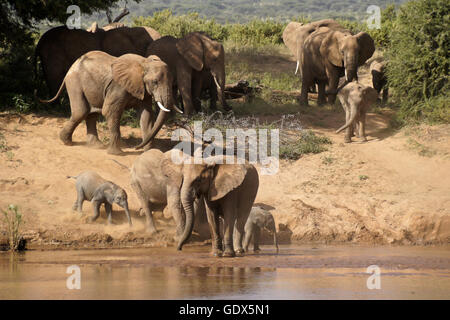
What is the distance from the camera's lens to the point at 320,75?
2239cm

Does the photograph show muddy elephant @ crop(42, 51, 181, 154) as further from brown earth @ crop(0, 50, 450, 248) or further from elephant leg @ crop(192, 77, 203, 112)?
elephant leg @ crop(192, 77, 203, 112)

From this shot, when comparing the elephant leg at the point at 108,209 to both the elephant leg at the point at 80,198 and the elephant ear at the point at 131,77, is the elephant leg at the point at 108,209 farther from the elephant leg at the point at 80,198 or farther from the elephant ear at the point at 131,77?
the elephant ear at the point at 131,77

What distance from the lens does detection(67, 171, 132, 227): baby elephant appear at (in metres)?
13.8

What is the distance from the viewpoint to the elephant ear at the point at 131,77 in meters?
16.3

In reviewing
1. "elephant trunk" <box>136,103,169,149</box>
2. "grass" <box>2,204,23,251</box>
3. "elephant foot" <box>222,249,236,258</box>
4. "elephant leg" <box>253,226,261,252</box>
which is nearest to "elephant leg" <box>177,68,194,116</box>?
"elephant trunk" <box>136,103,169,149</box>

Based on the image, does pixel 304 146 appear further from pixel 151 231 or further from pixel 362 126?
pixel 151 231

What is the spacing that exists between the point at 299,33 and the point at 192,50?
700 centimetres

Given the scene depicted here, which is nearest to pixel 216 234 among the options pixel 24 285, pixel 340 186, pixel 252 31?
pixel 24 285

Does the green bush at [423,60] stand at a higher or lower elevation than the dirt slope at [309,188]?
higher

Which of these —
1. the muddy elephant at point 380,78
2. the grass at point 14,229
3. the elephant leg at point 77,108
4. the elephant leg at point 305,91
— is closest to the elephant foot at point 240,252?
the grass at point 14,229

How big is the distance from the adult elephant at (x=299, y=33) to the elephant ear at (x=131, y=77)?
8.49m

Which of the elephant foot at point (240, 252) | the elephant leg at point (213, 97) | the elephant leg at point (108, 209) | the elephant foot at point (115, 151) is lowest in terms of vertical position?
the elephant foot at point (240, 252)

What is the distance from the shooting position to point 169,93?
16.1 metres

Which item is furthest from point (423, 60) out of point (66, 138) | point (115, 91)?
point (66, 138)
